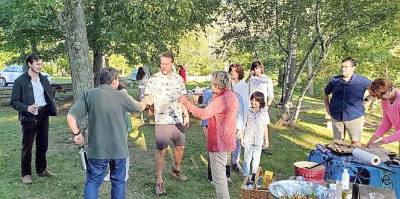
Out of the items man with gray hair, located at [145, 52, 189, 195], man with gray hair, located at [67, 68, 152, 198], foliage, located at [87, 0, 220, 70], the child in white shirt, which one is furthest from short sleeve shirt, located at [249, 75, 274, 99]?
man with gray hair, located at [67, 68, 152, 198]

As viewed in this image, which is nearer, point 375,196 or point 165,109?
point 375,196

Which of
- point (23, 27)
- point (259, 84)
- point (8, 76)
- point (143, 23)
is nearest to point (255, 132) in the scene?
point (259, 84)

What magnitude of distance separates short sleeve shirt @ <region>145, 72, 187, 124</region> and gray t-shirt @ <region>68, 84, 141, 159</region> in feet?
3.57

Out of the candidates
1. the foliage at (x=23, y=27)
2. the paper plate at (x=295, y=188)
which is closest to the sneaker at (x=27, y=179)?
the paper plate at (x=295, y=188)

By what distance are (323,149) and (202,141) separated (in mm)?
3797

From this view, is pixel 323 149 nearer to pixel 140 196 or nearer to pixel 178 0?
pixel 140 196

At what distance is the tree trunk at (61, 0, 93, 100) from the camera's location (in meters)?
7.50

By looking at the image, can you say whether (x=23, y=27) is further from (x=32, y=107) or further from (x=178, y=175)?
(x=178, y=175)

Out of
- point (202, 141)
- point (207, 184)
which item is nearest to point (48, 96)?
point (207, 184)

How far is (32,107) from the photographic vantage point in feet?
18.0

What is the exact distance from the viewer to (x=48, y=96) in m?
5.86

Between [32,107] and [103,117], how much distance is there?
1741 mm

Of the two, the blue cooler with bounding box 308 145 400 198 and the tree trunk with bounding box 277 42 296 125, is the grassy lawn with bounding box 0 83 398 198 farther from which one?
the blue cooler with bounding box 308 145 400 198

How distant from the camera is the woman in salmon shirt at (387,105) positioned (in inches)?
182
